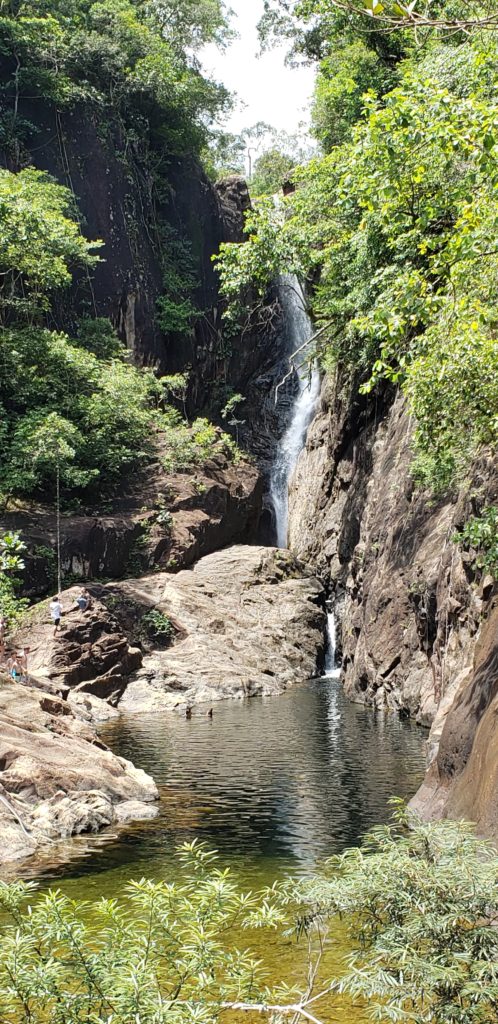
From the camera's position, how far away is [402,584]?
2461cm

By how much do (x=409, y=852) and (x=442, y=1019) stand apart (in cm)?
128

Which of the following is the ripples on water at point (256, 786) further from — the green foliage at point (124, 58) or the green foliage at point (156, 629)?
the green foliage at point (124, 58)

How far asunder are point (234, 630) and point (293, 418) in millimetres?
19134

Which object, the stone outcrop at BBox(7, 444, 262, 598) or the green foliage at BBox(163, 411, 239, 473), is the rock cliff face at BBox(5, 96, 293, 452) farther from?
the stone outcrop at BBox(7, 444, 262, 598)

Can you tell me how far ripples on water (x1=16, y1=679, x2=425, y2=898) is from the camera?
10836mm

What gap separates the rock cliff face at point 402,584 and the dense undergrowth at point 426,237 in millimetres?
2723

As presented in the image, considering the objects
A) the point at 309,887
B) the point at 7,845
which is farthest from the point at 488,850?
the point at 7,845

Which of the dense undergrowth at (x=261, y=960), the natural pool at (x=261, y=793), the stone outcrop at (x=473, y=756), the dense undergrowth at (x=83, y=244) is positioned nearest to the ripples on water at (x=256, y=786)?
the natural pool at (x=261, y=793)

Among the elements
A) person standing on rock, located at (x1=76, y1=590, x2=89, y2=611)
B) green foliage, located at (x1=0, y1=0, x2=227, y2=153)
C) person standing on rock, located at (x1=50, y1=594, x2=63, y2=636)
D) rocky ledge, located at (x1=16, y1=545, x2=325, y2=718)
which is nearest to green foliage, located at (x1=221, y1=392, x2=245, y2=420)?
rocky ledge, located at (x1=16, y1=545, x2=325, y2=718)

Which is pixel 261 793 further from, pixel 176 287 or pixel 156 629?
pixel 176 287

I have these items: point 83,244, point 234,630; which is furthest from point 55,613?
point 83,244

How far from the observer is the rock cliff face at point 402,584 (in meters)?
11.6

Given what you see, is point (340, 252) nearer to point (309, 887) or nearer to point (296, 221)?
point (296, 221)

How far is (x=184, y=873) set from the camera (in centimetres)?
1024
